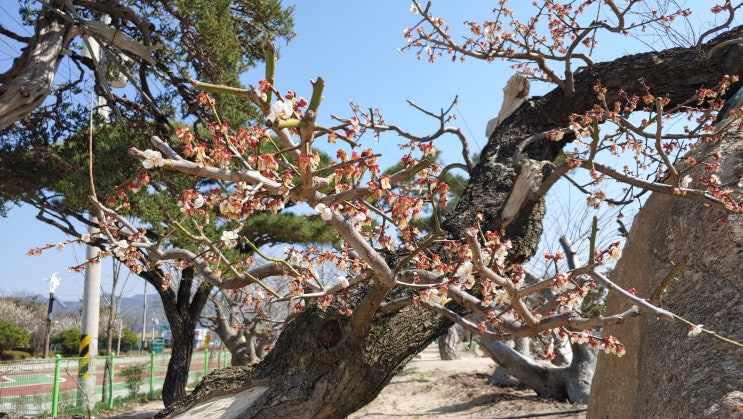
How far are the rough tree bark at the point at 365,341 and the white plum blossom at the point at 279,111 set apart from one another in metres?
1.48

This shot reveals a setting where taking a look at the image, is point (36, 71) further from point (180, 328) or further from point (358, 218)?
point (180, 328)

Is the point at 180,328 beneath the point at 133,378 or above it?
above

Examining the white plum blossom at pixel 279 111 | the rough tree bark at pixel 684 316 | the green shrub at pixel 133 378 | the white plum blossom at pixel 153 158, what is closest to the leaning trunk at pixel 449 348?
the green shrub at pixel 133 378

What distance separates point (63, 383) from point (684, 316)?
11.0m

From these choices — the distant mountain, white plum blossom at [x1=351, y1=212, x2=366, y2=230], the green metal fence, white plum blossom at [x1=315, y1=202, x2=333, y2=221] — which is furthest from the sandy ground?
the distant mountain

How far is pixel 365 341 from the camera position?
10.5 feet

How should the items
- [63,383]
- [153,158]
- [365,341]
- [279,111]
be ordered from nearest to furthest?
[279,111] → [153,158] → [365,341] → [63,383]

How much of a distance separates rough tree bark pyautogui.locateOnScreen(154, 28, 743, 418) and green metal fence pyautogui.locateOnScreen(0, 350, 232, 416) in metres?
4.51

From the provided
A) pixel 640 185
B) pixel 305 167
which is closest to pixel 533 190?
pixel 640 185

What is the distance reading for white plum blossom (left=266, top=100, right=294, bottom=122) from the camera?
57.5 inches

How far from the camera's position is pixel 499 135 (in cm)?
456

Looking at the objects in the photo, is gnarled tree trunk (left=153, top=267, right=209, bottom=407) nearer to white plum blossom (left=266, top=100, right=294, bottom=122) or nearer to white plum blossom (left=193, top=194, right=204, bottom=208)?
white plum blossom (left=193, top=194, right=204, bottom=208)

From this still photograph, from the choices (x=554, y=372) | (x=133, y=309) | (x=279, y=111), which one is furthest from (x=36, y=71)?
(x=133, y=309)

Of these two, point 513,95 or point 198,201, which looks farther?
point 513,95
